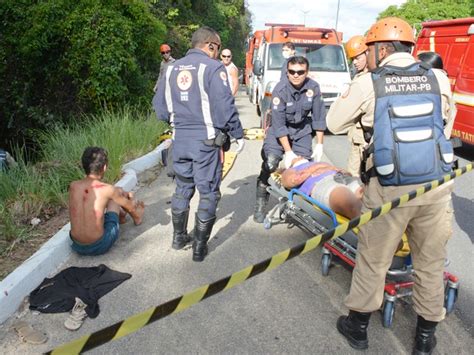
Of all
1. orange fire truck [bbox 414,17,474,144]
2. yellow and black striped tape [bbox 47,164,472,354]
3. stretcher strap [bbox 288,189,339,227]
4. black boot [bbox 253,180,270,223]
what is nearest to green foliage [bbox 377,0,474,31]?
orange fire truck [bbox 414,17,474,144]

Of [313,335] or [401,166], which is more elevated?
[401,166]

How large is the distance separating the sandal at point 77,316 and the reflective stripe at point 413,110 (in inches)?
93.7

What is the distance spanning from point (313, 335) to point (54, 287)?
1.92 metres

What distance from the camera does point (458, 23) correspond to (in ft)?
27.0

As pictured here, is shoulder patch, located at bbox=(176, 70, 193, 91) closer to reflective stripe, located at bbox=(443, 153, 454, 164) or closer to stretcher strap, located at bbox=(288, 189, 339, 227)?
stretcher strap, located at bbox=(288, 189, 339, 227)

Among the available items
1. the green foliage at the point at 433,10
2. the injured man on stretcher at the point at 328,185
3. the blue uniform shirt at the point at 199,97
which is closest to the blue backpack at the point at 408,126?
the injured man on stretcher at the point at 328,185

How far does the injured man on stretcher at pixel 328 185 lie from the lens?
→ 335 centimetres

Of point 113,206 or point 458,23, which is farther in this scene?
point 458,23

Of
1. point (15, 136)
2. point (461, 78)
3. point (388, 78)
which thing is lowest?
point (15, 136)

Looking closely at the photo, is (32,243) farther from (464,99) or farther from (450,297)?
(464,99)

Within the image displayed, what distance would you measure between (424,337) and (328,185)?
4.62ft

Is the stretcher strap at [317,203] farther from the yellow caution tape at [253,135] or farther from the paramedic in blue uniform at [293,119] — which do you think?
the yellow caution tape at [253,135]

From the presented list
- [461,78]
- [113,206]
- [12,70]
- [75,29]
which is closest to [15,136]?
[12,70]

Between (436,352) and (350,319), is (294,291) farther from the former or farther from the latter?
(436,352)
